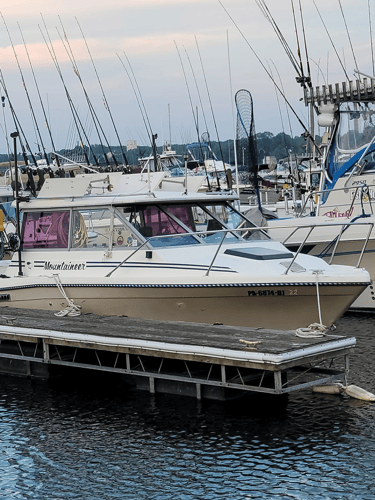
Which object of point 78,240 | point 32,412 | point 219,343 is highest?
point 78,240

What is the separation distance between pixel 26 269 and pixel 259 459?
21.7 feet

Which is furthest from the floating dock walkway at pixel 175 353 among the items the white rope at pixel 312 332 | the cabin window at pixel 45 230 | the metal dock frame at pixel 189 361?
the cabin window at pixel 45 230

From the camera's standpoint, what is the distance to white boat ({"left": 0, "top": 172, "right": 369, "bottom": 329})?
1157 cm

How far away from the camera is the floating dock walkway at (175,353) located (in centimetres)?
967

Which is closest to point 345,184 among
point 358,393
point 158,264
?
point 158,264

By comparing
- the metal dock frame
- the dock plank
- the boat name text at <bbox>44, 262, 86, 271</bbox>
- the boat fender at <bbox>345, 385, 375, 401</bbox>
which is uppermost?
the boat name text at <bbox>44, 262, 86, 271</bbox>

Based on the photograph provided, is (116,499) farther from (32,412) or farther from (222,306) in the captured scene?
(222,306)

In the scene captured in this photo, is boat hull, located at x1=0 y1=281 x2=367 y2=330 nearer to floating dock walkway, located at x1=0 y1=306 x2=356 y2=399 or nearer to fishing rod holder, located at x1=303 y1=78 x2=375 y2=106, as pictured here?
floating dock walkway, located at x1=0 y1=306 x2=356 y2=399

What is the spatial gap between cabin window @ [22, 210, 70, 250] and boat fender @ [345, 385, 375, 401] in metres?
5.45

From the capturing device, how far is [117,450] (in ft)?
29.6

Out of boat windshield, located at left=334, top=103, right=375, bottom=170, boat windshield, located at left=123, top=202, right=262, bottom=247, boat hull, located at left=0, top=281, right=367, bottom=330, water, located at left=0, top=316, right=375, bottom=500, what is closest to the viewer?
water, located at left=0, top=316, right=375, bottom=500

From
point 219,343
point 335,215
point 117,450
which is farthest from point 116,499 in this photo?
point 335,215

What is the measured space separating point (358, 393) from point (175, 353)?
7.90ft

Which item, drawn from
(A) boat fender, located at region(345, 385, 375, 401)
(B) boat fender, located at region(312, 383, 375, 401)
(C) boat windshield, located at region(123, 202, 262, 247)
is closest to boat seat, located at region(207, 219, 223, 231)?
(C) boat windshield, located at region(123, 202, 262, 247)
